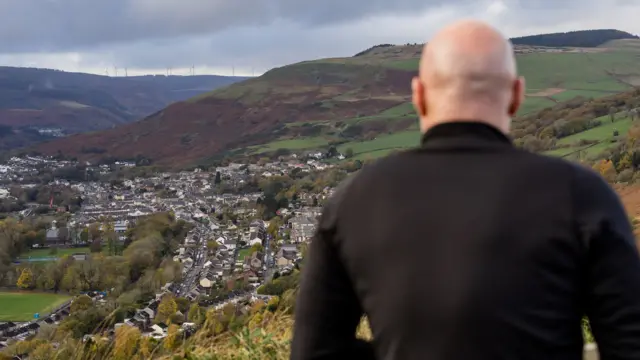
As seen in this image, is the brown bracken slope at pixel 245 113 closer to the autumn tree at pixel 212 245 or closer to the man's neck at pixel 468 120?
the autumn tree at pixel 212 245

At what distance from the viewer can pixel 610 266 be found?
4.51ft

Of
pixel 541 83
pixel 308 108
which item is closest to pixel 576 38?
pixel 541 83

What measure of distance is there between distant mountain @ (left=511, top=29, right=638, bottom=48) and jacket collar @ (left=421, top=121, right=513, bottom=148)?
364 ft

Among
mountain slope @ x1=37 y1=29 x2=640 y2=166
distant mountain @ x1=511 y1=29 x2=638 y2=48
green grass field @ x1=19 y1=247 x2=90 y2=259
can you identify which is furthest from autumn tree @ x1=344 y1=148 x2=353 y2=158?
distant mountain @ x1=511 y1=29 x2=638 y2=48

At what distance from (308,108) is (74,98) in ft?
285

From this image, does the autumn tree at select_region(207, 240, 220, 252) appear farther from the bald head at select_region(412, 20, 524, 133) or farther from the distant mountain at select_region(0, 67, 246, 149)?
the distant mountain at select_region(0, 67, 246, 149)

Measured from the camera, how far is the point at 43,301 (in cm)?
1662

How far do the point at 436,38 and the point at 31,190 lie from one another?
53537 mm

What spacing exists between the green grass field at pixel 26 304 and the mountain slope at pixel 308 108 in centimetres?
3513

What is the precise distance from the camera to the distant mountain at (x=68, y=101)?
116125 millimetres

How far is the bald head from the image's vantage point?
1472 mm

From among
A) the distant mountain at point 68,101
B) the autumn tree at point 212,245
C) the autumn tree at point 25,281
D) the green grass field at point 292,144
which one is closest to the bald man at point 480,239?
the autumn tree at point 212,245

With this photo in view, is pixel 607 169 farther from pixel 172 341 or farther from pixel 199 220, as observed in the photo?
pixel 199 220

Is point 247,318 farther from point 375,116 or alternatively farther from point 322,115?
point 322,115
